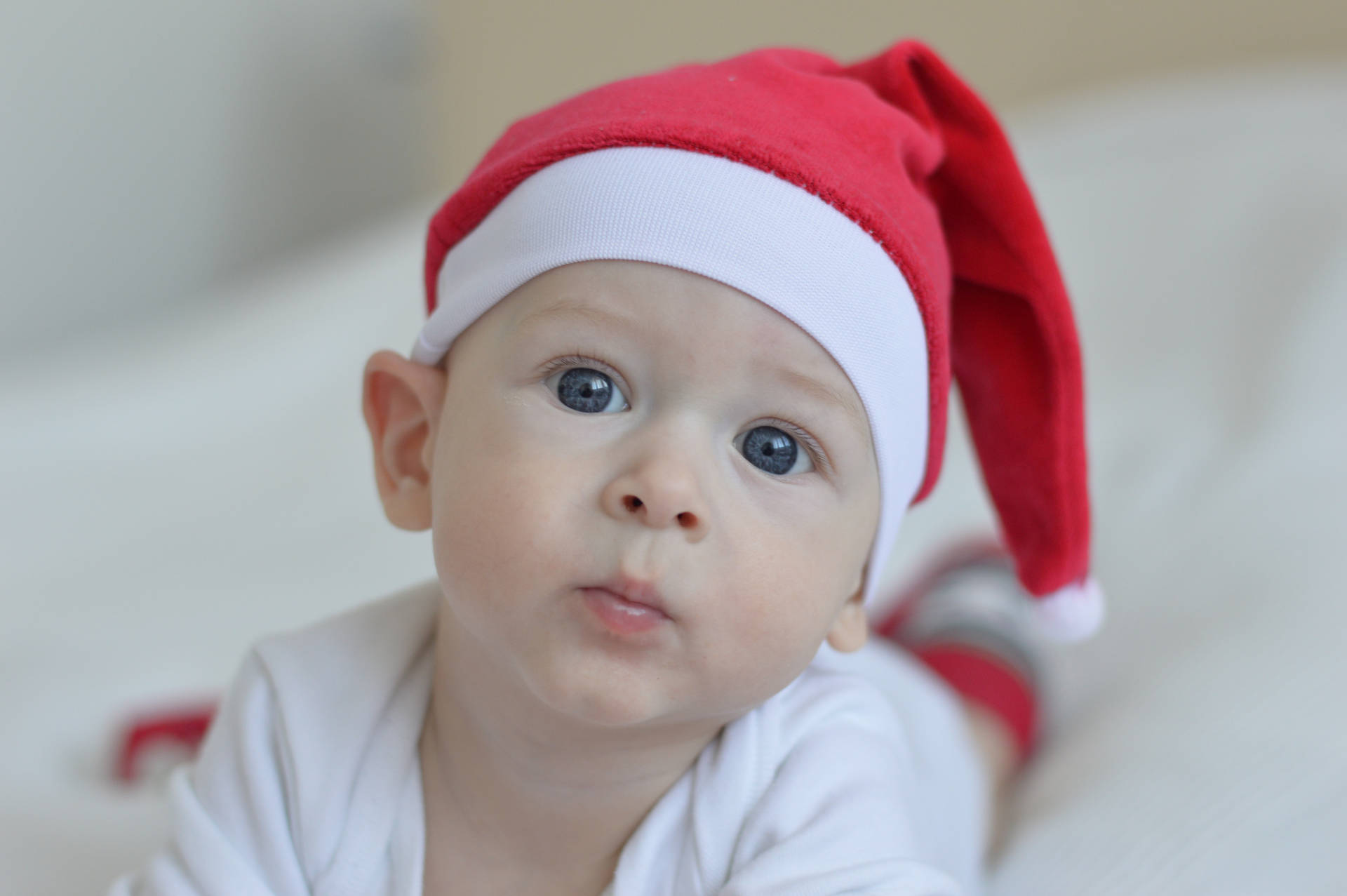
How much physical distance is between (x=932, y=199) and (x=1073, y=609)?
298 mm

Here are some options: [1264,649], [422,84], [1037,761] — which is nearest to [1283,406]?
[1264,649]

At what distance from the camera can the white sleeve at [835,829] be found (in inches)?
28.3

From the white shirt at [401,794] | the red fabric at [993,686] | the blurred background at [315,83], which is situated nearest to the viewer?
the white shirt at [401,794]

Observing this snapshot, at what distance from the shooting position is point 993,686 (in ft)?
4.21

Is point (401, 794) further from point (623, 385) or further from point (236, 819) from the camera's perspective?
point (623, 385)

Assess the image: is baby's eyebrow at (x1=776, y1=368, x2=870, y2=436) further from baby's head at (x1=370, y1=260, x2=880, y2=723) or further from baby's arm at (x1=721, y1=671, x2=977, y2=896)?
baby's arm at (x1=721, y1=671, x2=977, y2=896)

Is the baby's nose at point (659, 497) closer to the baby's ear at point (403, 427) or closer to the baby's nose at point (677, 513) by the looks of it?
the baby's nose at point (677, 513)

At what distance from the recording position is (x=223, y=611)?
1.44 meters

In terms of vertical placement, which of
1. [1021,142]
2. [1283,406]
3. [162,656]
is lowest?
[1283,406]

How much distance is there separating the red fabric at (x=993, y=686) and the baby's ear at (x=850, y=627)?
468mm

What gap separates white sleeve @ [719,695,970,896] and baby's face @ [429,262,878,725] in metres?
0.08

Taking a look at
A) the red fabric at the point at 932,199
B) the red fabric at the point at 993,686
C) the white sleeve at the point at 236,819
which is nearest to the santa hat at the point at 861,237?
the red fabric at the point at 932,199

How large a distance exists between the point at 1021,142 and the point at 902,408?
1389 millimetres

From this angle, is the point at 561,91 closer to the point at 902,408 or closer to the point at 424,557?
the point at 424,557
